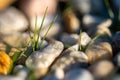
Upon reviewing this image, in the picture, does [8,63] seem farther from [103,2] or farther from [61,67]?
[103,2]

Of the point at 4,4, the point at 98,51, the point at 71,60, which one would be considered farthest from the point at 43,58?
the point at 4,4

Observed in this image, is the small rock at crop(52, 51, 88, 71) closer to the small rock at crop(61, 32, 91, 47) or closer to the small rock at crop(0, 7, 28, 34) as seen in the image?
the small rock at crop(61, 32, 91, 47)

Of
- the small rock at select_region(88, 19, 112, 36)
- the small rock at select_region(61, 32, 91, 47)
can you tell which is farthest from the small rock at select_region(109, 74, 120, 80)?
the small rock at select_region(88, 19, 112, 36)

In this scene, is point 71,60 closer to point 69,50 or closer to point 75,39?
point 69,50

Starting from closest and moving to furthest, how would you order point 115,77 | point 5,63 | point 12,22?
point 115,77 → point 5,63 → point 12,22

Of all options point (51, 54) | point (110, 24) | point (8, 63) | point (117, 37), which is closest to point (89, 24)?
point (110, 24)

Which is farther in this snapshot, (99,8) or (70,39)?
(99,8)

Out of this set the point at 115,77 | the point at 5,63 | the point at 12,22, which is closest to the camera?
the point at 115,77

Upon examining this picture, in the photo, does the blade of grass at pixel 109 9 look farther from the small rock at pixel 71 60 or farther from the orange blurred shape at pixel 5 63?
the orange blurred shape at pixel 5 63
